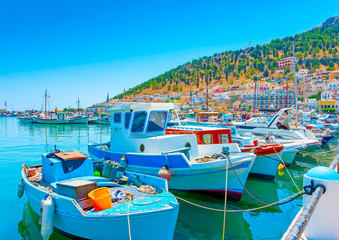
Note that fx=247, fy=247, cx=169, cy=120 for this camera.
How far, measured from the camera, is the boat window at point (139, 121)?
11.3m

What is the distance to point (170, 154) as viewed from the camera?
9.92 m

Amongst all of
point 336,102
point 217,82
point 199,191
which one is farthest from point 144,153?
point 217,82

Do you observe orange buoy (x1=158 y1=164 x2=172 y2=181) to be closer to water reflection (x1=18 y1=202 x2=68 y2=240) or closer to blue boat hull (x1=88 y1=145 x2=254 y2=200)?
blue boat hull (x1=88 y1=145 x2=254 y2=200)

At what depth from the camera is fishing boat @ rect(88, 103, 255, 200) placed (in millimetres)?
9367

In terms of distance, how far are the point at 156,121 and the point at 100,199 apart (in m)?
6.05

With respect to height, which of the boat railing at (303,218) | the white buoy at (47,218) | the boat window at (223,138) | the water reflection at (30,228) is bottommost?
the water reflection at (30,228)

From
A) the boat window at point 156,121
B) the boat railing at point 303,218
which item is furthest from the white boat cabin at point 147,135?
the boat railing at point 303,218

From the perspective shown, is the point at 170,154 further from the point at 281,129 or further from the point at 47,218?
the point at 281,129

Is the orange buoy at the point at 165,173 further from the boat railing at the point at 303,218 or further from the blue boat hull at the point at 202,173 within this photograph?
the boat railing at the point at 303,218

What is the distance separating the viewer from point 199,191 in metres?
9.90

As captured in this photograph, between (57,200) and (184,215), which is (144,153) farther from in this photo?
(57,200)

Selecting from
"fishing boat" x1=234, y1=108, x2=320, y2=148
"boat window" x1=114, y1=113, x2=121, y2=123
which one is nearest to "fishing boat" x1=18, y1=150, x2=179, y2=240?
"boat window" x1=114, y1=113, x2=121, y2=123

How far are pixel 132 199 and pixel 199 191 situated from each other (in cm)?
411

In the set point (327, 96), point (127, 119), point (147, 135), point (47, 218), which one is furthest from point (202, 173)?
point (327, 96)
